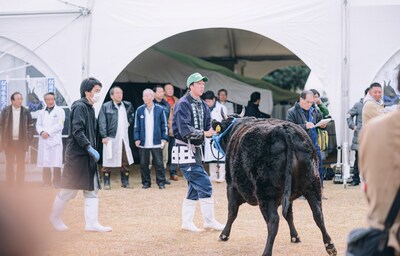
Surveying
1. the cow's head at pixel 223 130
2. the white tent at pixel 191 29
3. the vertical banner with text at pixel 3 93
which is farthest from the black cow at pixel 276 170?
the vertical banner with text at pixel 3 93

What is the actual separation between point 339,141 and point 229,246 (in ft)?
18.4

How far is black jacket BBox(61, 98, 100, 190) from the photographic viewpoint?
7.20 meters

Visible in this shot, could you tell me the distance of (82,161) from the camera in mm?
7266

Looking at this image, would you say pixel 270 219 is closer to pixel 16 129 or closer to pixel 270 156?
pixel 270 156

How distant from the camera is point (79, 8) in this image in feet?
40.5

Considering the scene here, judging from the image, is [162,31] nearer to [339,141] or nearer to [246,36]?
[339,141]

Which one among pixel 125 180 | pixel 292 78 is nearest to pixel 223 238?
pixel 125 180

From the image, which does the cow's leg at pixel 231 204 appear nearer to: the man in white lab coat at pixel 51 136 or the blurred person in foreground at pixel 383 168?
the blurred person in foreground at pixel 383 168

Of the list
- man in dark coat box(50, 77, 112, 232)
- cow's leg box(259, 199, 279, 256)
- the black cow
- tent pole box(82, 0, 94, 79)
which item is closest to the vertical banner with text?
tent pole box(82, 0, 94, 79)

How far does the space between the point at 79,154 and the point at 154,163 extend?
4498mm

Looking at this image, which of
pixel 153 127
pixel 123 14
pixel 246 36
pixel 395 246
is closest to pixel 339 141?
pixel 153 127

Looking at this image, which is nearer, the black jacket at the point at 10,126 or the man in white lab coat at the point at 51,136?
the black jacket at the point at 10,126

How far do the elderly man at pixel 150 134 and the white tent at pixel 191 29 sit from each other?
40.4 inches

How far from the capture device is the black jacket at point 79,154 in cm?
720
